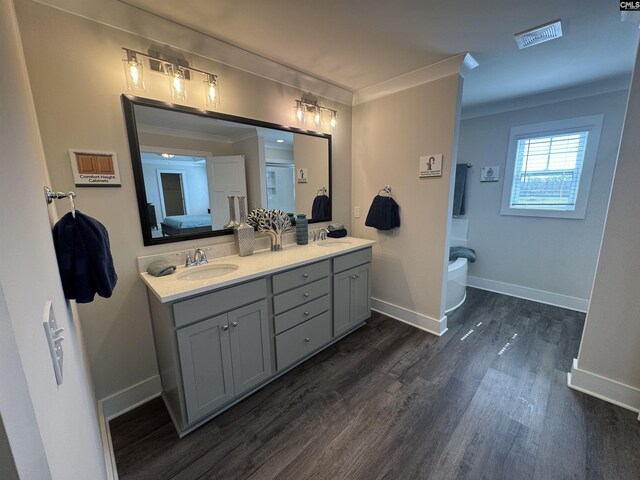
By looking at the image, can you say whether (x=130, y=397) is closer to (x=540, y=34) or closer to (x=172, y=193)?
(x=172, y=193)

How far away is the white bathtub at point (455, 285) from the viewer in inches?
113

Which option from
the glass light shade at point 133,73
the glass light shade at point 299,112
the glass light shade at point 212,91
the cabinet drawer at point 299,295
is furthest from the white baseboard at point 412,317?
the glass light shade at point 133,73

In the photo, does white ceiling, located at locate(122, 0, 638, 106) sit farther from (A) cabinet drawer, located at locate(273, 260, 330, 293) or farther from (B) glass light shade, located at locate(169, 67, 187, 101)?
(A) cabinet drawer, located at locate(273, 260, 330, 293)

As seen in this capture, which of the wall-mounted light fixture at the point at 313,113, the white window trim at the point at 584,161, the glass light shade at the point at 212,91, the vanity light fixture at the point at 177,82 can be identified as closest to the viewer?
the vanity light fixture at the point at 177,82

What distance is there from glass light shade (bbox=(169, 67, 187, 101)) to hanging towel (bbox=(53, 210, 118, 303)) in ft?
3.40

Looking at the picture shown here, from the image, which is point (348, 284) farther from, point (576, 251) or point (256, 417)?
point (576, 251)

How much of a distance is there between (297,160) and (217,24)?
1.09 meters

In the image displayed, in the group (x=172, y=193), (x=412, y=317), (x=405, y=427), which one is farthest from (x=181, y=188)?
(x=412, y=317)

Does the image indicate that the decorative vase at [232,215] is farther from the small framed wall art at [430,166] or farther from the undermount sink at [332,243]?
the small framed wall art at [430,166]

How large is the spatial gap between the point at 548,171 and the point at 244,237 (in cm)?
334

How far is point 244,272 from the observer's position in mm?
1663

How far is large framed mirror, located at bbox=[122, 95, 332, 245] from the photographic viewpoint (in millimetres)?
1637

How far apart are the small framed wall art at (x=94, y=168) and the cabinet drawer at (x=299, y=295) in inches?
46.9

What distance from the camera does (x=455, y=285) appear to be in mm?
2973
